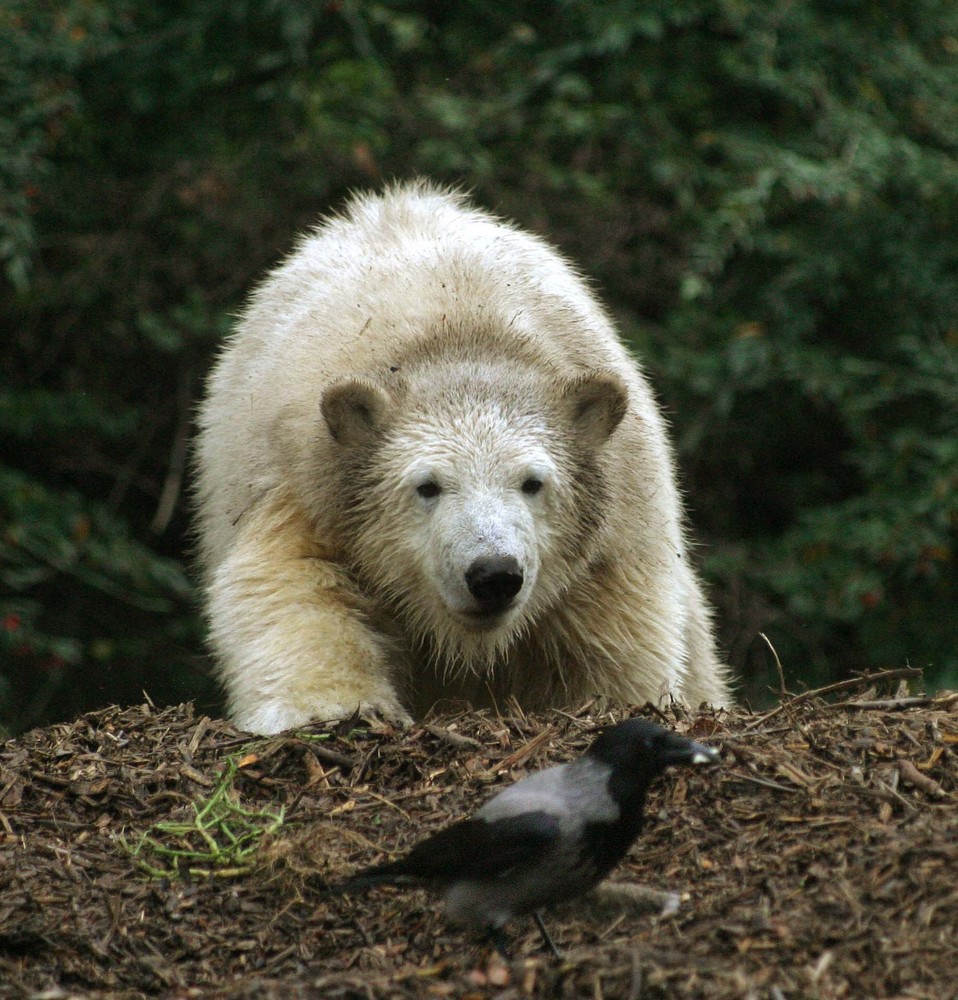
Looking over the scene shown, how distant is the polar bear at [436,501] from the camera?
4.92 meters

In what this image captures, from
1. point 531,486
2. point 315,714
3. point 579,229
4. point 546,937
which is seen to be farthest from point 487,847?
point 579,229

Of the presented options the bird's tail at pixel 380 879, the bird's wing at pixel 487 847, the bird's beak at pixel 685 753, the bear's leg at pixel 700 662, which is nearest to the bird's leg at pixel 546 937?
the bird's wing at pixel 487 847

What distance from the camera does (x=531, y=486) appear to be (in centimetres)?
500

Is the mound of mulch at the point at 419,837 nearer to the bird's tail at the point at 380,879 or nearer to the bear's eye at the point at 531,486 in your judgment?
the bird's tail at the point at 380,879

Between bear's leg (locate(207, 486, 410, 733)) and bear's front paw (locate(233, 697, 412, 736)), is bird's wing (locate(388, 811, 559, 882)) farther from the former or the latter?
bear's leg (locate(207, 486, 410, 733))

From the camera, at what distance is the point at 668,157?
32.4 feet

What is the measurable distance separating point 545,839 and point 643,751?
0.32 metres

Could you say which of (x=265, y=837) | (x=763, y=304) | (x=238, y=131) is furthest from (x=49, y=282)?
(x=265, y=837)

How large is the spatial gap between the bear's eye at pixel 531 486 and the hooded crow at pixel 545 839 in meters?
1.74

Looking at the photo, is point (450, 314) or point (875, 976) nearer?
point (875, 976)

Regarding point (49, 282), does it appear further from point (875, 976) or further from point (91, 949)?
point (875, 976)

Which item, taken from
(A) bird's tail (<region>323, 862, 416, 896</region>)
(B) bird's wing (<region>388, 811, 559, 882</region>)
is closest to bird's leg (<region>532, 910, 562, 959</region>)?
(B) bird's wing (<region>388, 811, 559, 882</region>)

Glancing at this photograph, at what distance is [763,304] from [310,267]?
175 inches

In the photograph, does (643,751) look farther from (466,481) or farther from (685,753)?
(466,481)
